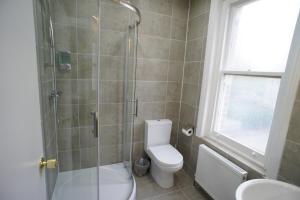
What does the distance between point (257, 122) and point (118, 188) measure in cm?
164

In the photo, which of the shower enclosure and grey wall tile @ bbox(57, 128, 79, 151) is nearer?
the shower enclosure

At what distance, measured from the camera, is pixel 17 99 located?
52 centimetres

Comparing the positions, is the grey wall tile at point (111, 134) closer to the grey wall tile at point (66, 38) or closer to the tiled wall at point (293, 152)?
the grey wall tile at point (66, 38)

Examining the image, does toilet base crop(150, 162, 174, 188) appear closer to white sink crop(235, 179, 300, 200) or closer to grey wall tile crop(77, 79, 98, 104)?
white sink crop(235, 179, 300, 200)

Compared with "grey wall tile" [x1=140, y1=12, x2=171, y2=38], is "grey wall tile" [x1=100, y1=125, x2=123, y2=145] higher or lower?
lower

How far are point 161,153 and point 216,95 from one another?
39.9 inches

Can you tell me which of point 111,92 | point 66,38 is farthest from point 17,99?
point 111,92

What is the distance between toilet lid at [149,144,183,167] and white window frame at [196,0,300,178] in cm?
42

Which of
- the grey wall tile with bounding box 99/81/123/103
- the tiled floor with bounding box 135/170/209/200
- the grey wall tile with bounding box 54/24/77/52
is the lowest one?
the tiled floor with bounding box 135/170/209/200

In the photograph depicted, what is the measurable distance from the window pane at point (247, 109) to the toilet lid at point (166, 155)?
62 centimetres

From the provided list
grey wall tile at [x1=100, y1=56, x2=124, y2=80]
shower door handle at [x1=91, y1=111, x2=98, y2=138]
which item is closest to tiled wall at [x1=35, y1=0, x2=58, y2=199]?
shower door handle at [x1=91, y1=111, x2=98, y2=138]

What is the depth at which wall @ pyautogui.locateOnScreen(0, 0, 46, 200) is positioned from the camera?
47 cm

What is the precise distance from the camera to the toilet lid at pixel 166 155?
1865mm

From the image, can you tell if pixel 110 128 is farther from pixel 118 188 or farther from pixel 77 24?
pixel 77 24
